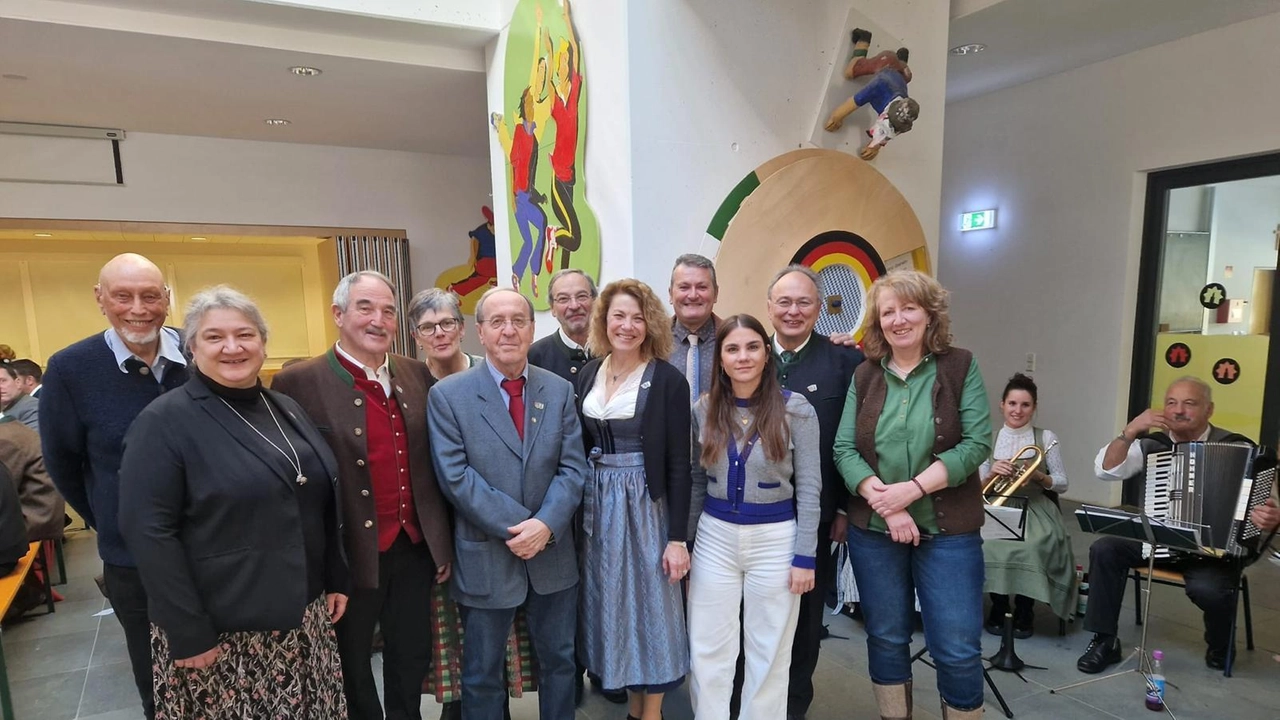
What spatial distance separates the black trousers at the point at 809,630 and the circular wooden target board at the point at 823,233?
1.21 metres

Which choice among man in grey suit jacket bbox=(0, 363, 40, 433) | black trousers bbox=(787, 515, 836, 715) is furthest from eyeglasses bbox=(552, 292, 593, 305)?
man in grey suit jacket bbox=(0, 363, 40, 433)

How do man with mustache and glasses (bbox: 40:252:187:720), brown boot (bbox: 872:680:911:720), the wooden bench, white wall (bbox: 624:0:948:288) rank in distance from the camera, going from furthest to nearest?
white wall (bbox: 624:0:948:288)
the wooden bench
brown boot (bbox: 872:680:911:720)
man with mustache and glasses (bbox: 40:252:187:720)

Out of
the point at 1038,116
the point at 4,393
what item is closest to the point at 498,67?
the point at 4,393

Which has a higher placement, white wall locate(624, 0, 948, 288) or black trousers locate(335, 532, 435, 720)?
white wall locate(624, 0, 948, 288)

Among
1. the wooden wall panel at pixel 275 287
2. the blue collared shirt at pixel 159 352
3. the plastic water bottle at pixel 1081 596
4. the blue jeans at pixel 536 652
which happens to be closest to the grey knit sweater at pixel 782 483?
the blue jeans at pixel 536 652

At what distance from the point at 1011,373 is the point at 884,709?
4274mm

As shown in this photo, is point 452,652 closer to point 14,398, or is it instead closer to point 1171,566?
point 1171,566

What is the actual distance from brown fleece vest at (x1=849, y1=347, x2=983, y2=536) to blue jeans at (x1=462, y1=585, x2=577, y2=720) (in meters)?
1.01

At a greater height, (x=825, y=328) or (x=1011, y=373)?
(x=825, y=328)

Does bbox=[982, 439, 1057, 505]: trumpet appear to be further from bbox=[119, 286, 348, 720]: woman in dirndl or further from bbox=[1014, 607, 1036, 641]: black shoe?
bbox=[119, 286, 348, 720]: woman in dirndl

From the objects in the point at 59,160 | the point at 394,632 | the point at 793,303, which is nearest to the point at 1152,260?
the point at 793,303

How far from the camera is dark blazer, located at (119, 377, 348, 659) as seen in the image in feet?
4.77

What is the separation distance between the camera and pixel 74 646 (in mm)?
3301

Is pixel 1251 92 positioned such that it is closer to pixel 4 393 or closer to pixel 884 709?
pixel 884 709
